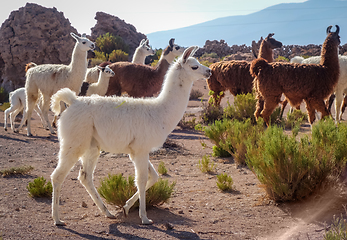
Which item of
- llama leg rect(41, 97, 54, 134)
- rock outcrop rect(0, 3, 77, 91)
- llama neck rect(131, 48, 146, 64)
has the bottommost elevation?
llama leg rect(41, 97, 54, 134)

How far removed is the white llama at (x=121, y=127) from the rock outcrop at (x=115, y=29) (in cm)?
2597

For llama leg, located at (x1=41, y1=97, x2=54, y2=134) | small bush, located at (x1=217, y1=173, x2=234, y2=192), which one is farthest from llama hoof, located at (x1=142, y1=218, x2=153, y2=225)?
llama leg, located at (x1=41, y1=97, x2=54, y2=134)

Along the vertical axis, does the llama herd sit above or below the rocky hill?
below

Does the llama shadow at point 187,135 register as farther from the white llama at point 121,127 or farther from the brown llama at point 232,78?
the white llama at point 121,127

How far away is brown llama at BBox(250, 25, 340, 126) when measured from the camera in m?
7.27

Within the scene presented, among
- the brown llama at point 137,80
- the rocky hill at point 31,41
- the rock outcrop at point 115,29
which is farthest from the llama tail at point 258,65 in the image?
the rock outcrop at point 115,29

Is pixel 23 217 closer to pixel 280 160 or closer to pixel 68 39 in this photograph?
pixel 280 160

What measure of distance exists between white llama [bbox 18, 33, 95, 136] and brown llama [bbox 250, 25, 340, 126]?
184 inches

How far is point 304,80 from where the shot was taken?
7242 millimetres

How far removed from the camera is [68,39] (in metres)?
19.3

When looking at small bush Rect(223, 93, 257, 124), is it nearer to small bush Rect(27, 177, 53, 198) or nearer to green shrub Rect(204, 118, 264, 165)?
green shrub Rect(204, 118, 264, 165)

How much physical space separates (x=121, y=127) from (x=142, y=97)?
1040 millimetres

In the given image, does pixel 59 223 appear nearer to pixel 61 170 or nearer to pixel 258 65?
pixel 61 170

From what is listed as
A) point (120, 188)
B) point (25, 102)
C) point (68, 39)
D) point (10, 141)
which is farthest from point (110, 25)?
point (120, 188)
